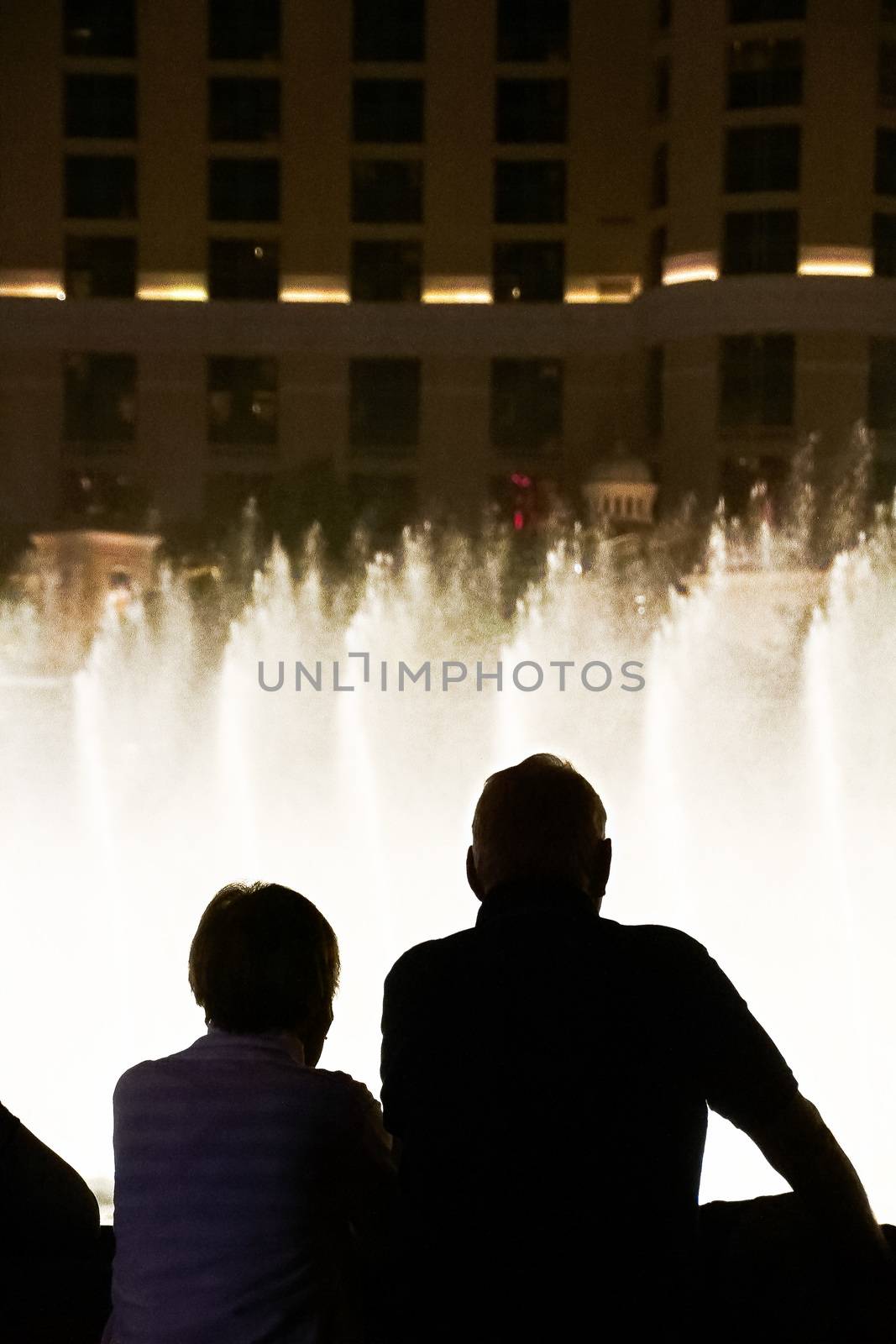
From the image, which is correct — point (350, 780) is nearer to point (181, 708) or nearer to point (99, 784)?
point (99, 784)

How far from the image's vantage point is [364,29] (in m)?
27.3

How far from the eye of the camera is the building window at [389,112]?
27375mm

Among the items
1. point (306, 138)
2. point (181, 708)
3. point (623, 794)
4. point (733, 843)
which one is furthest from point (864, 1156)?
point (306, 138)

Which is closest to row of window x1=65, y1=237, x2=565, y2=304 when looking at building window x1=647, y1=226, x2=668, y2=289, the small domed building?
building window x1=647, y1=226, x2=668, y2=289

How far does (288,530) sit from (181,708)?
14524 mm

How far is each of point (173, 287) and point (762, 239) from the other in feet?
33.3

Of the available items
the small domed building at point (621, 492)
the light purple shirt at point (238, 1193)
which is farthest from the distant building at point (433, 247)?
the light purple shirt at point (238, 1193)

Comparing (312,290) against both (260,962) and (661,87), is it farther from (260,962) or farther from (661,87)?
(260,962)

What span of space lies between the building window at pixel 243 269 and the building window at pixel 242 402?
116 cm

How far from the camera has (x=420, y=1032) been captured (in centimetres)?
170

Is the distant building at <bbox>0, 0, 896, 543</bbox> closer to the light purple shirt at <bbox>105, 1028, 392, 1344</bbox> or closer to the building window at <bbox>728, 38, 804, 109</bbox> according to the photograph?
the building window at <bbox>728, 38, 804, 109</bbox>

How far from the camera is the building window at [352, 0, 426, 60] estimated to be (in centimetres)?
2723

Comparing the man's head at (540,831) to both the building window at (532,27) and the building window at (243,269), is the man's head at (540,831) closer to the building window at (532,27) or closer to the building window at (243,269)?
the building window at (243,269)

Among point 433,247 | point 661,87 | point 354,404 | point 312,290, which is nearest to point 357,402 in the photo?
point 354,404
